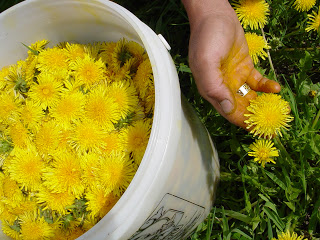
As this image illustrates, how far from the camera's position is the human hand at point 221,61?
1.02 metres

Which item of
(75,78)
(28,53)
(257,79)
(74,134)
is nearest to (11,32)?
(28,53)

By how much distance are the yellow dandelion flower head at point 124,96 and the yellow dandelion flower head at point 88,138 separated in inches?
3.7

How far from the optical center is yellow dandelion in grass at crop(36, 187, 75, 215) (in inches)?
45.3

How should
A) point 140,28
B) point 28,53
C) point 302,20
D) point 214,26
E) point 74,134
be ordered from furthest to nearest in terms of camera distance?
1. point 302,20
2. point 28,53
3. point 74,134
4. point 214,26
5. point 140,28

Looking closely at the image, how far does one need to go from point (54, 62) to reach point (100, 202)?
0.51 m

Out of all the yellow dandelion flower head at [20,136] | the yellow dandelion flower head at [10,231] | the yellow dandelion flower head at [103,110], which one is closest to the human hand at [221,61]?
the yellow dandelion flower head at [103,110]

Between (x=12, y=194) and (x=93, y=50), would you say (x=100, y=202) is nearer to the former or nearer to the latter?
(x=12, y=194)

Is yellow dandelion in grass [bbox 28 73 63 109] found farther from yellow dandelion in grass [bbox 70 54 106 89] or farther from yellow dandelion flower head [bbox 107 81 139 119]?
yellow dandelion flower head [bbox 107 81 139 119]

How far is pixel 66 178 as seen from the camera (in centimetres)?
114

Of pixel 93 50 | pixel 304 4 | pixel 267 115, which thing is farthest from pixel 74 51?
pixel 304 4

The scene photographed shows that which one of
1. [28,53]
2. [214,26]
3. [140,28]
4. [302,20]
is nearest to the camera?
[140,28]

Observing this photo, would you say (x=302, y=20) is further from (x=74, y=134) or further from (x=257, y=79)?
(x=74, y=134)

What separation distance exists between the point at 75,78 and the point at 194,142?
1.55ft

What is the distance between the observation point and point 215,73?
3.31ft
